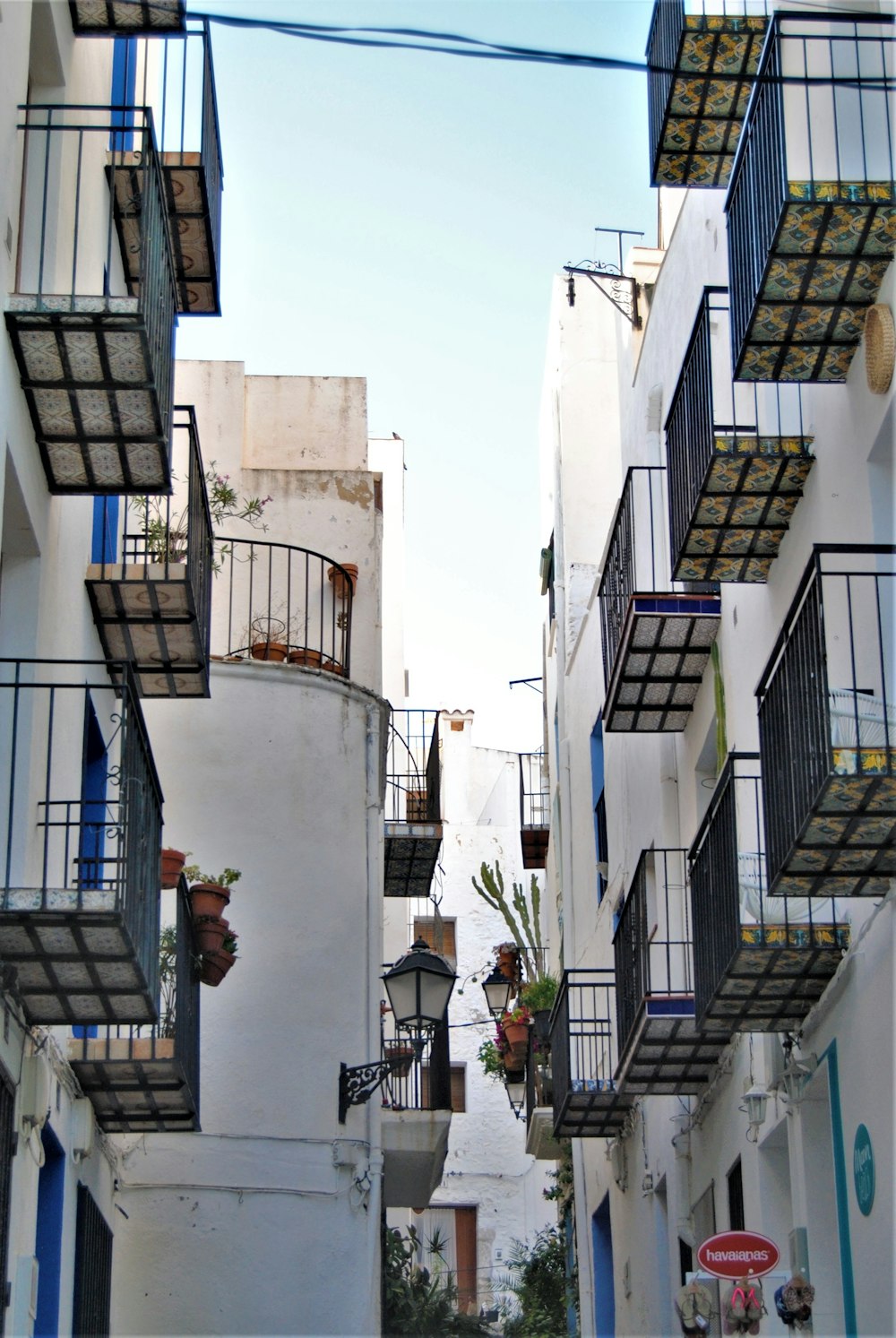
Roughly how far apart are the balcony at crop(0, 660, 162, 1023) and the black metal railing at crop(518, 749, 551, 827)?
1675 cm

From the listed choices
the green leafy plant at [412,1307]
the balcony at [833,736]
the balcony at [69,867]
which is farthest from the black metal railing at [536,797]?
the balcony at [833,736]

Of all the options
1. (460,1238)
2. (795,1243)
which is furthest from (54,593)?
(460,1238)

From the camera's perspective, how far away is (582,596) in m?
25.3

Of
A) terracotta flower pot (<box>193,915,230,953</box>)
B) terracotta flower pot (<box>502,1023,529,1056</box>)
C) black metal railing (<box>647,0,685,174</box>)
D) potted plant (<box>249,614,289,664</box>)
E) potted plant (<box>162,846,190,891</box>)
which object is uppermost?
black metal railing (<box>647,0,685,174</box>)

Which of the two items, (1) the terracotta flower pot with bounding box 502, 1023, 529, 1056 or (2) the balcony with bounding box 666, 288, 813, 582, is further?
(1) the terracotta flower pot with bounding box 502, 1023, 529, 1056

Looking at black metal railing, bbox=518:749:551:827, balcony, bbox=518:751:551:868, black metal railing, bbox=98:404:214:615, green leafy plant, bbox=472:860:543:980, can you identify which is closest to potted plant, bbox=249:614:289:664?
black metal railing, bbox=98:404:214:615

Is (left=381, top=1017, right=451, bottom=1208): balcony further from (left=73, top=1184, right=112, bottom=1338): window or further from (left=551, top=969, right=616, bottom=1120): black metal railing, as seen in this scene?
(left=73, top=1184, right=112, bottom=1338): window

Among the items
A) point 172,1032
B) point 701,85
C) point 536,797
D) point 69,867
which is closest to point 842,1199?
point 172,1032

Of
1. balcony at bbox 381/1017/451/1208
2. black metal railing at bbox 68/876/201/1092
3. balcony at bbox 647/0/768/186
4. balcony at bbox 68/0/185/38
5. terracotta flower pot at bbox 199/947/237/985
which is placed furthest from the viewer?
balcony at bbox 381/1017/451/1208

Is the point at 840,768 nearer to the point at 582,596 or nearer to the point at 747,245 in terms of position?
the point at 747,245

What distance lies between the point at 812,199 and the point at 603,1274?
14.8 meters

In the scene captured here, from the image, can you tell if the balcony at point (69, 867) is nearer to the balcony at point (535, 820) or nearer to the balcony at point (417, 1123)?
the balcony at point (417, 1123)

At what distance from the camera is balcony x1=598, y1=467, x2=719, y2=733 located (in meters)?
15.1

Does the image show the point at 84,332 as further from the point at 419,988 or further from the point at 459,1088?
the point at 459,1088
